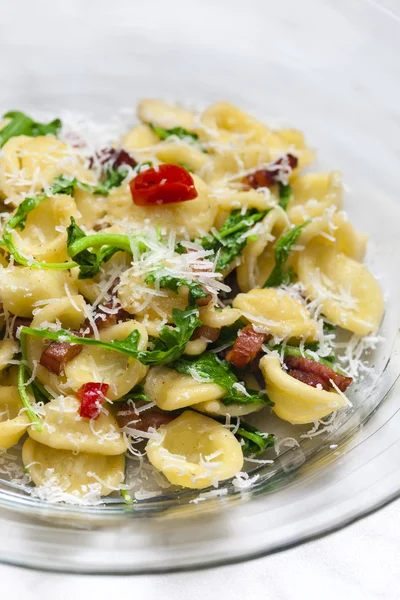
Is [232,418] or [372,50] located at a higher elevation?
[372,50]

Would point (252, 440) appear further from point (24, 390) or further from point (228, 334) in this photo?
point (24, 390)

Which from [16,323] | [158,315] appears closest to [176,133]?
[158,315]

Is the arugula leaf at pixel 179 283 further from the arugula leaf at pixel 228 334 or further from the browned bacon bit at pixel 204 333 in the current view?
the arugula leaf at pixel 228 334

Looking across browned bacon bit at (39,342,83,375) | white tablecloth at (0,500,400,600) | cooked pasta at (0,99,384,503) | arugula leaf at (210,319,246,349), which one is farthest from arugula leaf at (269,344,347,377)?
browned bacon bit at (39,342,83,375)

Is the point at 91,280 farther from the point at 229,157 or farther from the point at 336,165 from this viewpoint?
the point at 336,165

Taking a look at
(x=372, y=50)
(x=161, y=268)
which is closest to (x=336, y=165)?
(x=372, y=50)

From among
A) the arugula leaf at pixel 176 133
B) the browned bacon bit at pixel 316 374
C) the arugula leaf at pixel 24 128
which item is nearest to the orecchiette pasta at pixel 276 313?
the browned bacon bit at pixel 316 374
